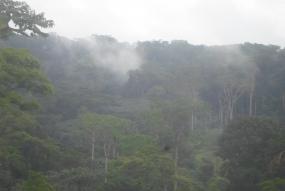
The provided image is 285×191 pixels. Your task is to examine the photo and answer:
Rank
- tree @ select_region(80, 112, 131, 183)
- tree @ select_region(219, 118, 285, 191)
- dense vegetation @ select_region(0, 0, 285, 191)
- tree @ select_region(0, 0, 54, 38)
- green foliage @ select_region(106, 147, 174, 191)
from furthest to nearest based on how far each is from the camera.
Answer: tree @ select_region(80, 112, 131, 183) < tree @ select_region(219, 118, 285, 191) < green foliage @ select_region(106, 147, 174, 191) < dense vegetation @ select_region(0, 0, 285, 191) < tree @ select_region(0, 0, 54, 38)

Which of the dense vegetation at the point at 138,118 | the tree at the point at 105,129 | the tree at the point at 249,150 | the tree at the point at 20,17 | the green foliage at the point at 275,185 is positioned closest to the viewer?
the tree at the point at 20,17

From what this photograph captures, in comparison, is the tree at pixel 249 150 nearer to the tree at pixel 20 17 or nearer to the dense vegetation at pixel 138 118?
the dense vegetation at pixel 138 118

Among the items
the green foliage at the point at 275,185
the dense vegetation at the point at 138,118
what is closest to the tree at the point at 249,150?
the dense vegetation at the point at 138,118

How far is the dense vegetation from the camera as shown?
24.2 meters

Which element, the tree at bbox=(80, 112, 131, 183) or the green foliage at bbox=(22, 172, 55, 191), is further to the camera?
the tree at bbox=(80, 112, 131, 183)

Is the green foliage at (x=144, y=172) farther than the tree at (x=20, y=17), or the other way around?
the green foliage at (x=144, y=172)

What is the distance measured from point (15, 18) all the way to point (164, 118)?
73.8 ft

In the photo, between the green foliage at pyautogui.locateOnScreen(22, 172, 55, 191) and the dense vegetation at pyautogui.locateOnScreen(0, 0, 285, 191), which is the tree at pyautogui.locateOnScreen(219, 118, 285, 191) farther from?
the green foliage at pyautogui.locateOnScreen(22, 172, 55, 191)

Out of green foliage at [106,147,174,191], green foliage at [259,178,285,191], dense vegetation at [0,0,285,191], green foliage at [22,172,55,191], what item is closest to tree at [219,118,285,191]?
dense vegetation at [0,0,285,191]

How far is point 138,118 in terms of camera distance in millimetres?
38438

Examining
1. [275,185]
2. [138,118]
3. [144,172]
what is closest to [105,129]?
[144,172]

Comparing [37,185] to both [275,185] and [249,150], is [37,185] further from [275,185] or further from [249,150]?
[249,150]

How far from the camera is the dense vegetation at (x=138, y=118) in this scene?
24.2 metres

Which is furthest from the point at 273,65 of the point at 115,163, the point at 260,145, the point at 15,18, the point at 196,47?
the point at 15,18
